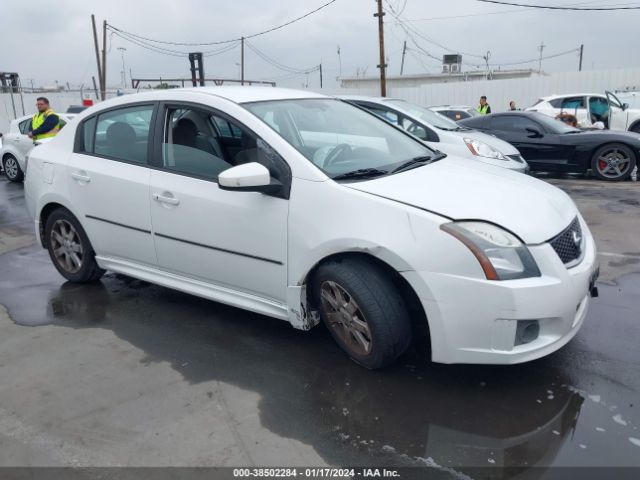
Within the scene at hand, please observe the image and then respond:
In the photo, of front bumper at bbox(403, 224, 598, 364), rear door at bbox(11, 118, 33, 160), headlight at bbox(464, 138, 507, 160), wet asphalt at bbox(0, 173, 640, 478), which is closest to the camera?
wet asphalt at bbox(0, 173, 640, 478)

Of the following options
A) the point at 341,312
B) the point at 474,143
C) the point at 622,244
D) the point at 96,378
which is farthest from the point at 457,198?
the point at 474,143

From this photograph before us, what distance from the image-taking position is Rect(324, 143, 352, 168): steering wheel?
3429mm

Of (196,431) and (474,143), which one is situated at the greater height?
(474,143)

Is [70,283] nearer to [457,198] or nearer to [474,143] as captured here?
[457,198]

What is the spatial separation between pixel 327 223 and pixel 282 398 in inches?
38.4

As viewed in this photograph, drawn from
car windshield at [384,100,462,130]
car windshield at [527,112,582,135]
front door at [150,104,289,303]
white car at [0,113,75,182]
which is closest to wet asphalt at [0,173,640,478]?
front door at [150,104,289,303]

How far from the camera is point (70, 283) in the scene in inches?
200

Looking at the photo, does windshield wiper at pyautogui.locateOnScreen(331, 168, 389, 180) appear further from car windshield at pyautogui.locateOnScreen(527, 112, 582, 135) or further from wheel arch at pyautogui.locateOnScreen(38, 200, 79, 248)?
car windshield at pyautogui.locateOnScreen(527, 112, 582, 135)

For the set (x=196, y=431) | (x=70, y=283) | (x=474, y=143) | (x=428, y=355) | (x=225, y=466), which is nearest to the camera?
(x=225, y=466)

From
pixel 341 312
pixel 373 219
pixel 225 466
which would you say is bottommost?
pixel 225 466

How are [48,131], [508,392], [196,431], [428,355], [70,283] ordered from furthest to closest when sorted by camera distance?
[48,131] < [70,283] < [428,355] < [508,392] < [196,431]

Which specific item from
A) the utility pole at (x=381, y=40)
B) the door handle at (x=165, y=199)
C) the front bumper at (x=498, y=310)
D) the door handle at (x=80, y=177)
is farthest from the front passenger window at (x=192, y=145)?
the utility pole at (x=381, y=40)

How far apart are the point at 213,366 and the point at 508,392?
5.59 feet

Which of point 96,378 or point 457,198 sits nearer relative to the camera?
point 457,198
